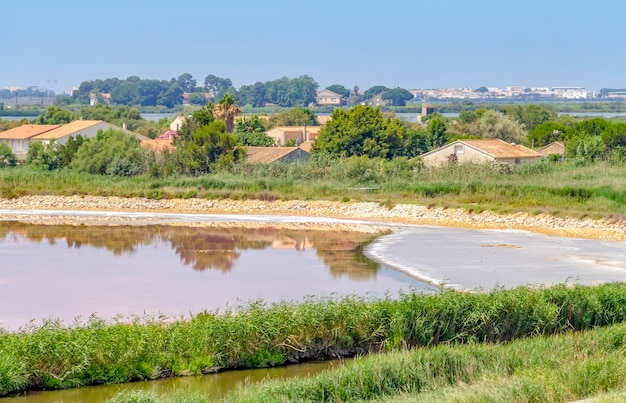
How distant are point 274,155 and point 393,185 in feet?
45.4

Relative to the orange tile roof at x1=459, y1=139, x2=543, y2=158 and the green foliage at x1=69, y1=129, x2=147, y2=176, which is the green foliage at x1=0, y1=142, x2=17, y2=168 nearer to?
the green foliage at x1=69, y1=129, x2=147, y2=176

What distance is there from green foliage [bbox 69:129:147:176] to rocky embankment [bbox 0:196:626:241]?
24.7 feet

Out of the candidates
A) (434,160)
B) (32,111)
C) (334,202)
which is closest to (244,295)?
(334,202)

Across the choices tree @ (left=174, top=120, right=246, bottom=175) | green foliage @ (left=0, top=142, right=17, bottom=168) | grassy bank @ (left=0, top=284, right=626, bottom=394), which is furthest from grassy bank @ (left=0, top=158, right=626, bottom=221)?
grassy bank @ (left=0, top=284, right=626, bottom=394)

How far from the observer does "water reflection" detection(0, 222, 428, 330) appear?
19.2m

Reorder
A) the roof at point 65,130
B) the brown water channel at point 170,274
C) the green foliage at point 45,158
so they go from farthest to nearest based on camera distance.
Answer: the roof at point 65,130 < the green foliage at point 45,158 < the brown water channel at point 170,274

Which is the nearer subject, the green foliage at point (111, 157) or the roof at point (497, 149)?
the green foliage at point (111, 157)

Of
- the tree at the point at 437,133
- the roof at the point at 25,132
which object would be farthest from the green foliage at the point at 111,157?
the tree at the point at 437,133

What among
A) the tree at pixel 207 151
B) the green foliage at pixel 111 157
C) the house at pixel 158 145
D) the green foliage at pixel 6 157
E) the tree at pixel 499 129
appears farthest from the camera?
the tree at pixel 499 129

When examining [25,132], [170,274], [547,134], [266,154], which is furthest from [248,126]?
[170,274]

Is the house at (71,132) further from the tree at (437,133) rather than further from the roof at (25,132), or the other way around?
the tree at (437,133)

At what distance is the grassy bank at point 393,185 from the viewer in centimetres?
3497

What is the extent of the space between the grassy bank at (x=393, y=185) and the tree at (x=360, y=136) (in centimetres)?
1026

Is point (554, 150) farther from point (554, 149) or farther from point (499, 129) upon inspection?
point (499, 129)
